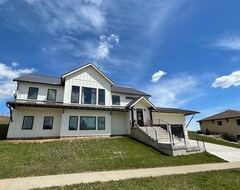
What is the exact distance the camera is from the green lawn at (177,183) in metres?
5.68

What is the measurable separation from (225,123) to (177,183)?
110 ft

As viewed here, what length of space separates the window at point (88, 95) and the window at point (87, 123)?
6.49ft

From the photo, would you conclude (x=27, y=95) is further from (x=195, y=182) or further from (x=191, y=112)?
(x=191, y=112)

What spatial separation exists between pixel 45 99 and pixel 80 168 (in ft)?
37.1

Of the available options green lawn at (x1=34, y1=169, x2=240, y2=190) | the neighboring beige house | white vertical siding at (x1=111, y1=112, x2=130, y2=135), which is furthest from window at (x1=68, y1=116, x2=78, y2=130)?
the neighboring beige house

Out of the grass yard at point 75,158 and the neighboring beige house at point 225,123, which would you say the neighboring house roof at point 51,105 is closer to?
the grass yard at point 75,158

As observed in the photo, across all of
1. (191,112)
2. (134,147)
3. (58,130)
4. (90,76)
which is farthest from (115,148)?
(191,112)

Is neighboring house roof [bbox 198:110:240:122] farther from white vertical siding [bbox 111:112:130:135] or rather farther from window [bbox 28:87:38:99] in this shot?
window [bbox 28:87:38:99]

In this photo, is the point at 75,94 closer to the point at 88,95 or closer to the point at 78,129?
the point at 88,95

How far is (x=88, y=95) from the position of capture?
18.2 m

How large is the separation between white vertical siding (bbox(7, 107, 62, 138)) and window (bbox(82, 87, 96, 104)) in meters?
2.97

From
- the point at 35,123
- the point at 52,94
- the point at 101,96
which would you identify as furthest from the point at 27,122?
the point at 101,96

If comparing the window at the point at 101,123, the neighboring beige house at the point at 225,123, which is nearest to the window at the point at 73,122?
the window at the point at 101,123

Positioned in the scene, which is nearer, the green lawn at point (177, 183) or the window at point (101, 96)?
the green lawn at point (177, 183)
